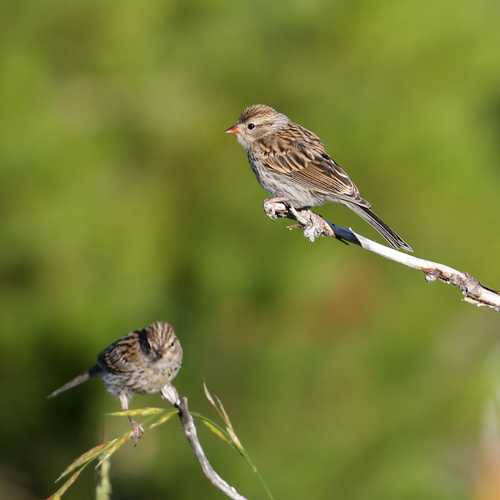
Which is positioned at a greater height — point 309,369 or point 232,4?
point 232,4

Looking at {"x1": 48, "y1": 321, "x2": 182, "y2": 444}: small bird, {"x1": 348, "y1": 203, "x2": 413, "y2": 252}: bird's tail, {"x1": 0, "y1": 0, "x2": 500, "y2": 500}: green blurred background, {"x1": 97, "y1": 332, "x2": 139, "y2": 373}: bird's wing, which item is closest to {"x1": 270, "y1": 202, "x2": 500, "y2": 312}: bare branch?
{"x1": 348, "y1": 203, "x2": 413, "y2": 252}: bird's tail

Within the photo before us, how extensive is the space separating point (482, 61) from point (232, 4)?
160 cm

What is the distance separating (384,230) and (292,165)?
85 cm

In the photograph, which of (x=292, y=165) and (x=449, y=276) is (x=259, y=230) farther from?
(x=449, y=276)

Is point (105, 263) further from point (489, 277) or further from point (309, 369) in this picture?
point (489, 277)

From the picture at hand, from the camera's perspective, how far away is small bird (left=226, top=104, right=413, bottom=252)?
10.6ft

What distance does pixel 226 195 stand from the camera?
4.21 metres

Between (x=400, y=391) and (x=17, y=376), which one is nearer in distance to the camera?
(x=400, y=391)

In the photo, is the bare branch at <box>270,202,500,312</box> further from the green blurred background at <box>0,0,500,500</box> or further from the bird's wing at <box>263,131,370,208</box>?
the green blurred background at <box>0,0,500,500</box>

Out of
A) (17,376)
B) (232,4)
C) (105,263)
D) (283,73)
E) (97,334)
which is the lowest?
(17,376)

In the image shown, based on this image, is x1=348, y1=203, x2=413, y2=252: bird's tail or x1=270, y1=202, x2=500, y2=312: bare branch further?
x1=348, y1=203, x2=413, y2=252: bird's tail

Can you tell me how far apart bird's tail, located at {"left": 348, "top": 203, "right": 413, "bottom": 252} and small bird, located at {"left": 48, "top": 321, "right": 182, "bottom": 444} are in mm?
1028

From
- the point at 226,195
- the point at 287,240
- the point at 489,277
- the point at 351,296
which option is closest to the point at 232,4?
the point at 226,195

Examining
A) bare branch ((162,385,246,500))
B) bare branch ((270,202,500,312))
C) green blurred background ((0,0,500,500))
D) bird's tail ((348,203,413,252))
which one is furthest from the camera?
green blurred background ((0,0,500,500))
